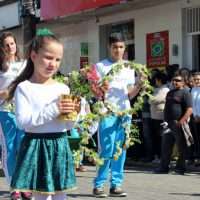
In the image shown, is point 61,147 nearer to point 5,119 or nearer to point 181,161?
point 5,119

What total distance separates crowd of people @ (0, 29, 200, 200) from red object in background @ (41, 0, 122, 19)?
3.37 metres

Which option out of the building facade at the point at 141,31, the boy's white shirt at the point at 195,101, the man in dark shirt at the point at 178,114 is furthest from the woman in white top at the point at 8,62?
the building facade at the point at 141,31

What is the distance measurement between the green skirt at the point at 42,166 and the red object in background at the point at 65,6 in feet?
36.5

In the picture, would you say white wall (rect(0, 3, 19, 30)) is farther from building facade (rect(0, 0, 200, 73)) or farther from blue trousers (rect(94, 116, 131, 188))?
blue trousers (rect(94, 116, 131, 188))

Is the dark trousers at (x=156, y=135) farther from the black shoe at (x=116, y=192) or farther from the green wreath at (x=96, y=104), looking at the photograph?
the black shoe at (x=116, y=192)

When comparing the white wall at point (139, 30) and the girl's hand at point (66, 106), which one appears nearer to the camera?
the girl's hand at point (66, 106)

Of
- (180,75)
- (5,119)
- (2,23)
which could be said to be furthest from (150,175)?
(2,23)

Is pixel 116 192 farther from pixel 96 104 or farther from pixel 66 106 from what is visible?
pixel 66 106

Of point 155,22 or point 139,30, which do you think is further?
point 139,30

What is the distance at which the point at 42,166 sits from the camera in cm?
488

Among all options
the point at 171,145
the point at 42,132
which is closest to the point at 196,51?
the point at 171,145

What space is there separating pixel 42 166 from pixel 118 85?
131 inches

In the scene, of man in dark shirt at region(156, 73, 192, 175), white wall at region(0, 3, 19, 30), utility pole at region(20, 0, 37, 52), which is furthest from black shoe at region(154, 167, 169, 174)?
white wall at region(0, 3, 19, 30)

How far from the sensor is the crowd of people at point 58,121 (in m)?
4.81
